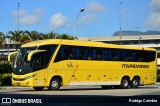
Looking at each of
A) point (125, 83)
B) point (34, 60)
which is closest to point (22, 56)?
point (34, 60)

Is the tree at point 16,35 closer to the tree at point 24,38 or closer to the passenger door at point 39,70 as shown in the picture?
the tree at point 24,38

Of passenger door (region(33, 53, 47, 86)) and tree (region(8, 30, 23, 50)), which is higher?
tree (region(8, 30, 23, 50))

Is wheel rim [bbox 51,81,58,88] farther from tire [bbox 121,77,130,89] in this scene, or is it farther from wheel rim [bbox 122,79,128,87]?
wheel rim [bbox 122,79,128,87]

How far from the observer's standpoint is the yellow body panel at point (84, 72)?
87.2 feet

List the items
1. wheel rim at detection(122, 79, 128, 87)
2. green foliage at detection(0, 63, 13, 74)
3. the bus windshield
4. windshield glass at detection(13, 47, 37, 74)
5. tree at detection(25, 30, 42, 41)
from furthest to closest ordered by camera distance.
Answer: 1. tree at detection(25, 30, 42, 41)
2. green foliage at detection(0, 63, 13, 74)
3. wheel rim at detection(122, 79, 128, 87)
4. windshield glass at detection(13, 47, 37, 74)
5. the bus windshield

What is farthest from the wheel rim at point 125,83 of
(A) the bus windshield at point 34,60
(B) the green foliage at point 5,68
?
(B) the green foliage at point 5,68

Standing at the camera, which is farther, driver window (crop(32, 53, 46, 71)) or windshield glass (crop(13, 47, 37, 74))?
windshield glass (crop(13, 47, 37, 74))

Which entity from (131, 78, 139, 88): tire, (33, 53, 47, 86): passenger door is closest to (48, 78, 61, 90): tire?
(33, 53, 47, 86): passenger door

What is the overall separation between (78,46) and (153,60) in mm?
9480

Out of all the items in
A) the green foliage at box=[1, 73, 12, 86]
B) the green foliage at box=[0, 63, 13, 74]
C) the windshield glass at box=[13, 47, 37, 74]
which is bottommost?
the green foliage at box=[1, 73, 12, 86]

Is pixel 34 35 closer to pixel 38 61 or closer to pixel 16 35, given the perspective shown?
pixel 16 35

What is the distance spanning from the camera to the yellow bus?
26.4m

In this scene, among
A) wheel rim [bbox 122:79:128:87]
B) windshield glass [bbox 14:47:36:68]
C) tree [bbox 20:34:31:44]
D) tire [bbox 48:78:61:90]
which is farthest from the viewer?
tree [bbox 20:34:31:44]

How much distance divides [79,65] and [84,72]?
0.85 meters
